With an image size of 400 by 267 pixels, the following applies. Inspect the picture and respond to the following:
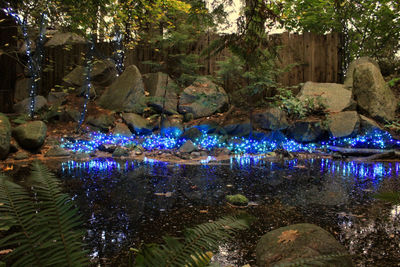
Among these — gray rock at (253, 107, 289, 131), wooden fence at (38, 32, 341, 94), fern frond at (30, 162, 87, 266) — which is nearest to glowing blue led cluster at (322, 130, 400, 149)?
gray rock at (253, 107, 289, 131)

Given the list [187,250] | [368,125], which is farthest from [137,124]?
[187,250]

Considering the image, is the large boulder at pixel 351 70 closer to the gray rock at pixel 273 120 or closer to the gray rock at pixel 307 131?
the gray rock at pixel 307 131

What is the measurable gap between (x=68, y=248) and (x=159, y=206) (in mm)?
2119

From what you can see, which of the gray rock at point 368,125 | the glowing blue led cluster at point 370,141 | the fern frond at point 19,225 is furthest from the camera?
the gray rock at point 368,125

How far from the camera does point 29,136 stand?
19.7 feet

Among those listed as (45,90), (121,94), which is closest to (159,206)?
(121,94)

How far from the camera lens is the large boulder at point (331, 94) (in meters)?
8.06

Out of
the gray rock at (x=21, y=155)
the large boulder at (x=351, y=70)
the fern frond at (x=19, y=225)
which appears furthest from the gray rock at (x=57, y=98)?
the large boulder at (x=351, y=70)

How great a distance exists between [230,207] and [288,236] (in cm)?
102

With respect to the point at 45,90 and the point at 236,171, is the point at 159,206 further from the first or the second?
the point at 45,90

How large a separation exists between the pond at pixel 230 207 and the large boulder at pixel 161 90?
389cm

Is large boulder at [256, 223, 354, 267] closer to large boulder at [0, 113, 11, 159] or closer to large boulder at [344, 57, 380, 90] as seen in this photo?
large boulder at [0, 113, 11, 159]

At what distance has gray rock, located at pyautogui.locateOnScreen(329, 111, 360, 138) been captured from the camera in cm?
722

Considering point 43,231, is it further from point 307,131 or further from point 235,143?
point 307,131
